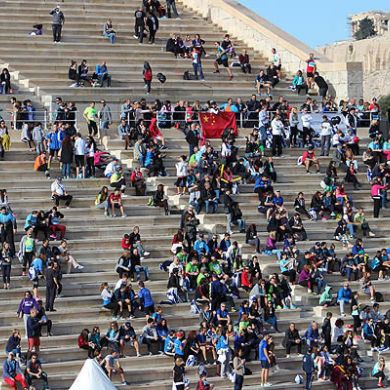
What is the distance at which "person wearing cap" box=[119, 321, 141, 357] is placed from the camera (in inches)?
1339

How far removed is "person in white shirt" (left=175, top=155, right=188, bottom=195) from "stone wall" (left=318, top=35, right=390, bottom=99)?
68488 millimetres

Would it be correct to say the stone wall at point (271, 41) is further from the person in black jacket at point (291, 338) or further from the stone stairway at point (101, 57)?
the person in black jacket at point (291, 338)

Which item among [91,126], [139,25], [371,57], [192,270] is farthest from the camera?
[371,57]

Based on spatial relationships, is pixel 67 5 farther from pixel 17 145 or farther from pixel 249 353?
pixel 249 353

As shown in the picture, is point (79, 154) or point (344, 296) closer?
point (344, 296)

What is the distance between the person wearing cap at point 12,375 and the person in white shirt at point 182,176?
9856 mm

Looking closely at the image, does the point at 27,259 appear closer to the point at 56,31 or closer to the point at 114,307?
the point at 114,307

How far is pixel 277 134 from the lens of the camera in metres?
43.9

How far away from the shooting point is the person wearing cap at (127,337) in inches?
1339

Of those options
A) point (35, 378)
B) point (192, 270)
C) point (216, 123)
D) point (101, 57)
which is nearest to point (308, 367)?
point (192, 270)

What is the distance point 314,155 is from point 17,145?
797 centimetres

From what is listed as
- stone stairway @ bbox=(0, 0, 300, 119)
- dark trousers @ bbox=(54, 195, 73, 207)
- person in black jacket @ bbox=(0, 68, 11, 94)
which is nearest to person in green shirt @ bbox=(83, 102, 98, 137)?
stone stairway @ bbox=(0, 0, 300, 119)

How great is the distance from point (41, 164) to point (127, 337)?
7.61 meters

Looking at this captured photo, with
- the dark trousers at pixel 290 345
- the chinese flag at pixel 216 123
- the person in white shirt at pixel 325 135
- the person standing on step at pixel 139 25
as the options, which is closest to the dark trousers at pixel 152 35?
the person standing on step at pixel 139 25
